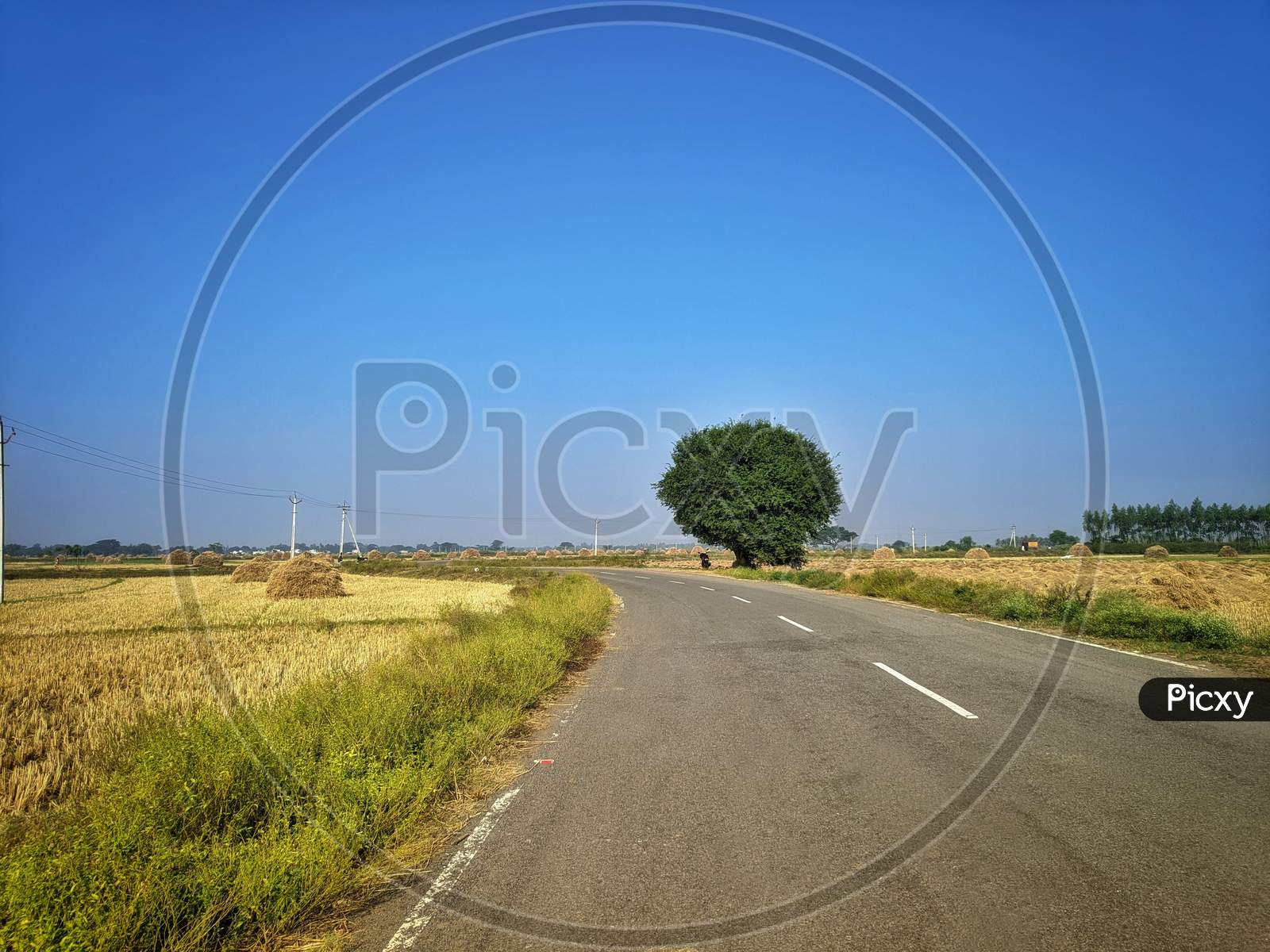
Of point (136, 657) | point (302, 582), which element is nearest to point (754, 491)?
point (302, 582)

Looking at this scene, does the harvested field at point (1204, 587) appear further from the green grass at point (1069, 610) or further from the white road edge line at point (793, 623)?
the white road edge line at point (793, 623)

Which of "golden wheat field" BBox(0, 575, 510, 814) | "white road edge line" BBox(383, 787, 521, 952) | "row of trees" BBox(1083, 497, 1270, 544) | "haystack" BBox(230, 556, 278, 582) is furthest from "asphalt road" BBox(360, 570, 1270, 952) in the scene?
"row of trees" BBox(1083, 497, 1270, 544)

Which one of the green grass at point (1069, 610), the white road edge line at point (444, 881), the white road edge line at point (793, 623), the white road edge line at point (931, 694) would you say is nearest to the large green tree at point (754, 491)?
the green grass at point (1069, 610)

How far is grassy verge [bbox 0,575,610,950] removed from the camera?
3.18 meters

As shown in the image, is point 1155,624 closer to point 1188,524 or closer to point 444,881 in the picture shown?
point 444,881

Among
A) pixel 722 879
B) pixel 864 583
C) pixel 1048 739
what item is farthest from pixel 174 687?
pixel 864 583

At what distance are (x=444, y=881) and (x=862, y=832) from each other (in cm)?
231

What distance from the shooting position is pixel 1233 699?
739 centimetres

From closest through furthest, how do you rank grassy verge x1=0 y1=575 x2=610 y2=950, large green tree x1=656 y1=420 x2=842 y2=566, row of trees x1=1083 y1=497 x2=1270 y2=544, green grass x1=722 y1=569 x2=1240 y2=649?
1. grassy verge x1=0 y1=575 x2=610 y2=950
2. green grass x1=722 y1=569 x2=1240 y2=649
3. large green tree x1=656 y1=420 x2=842 y2=566
4. row of trees x1=1083 y1=497 x2=1270 y2=544

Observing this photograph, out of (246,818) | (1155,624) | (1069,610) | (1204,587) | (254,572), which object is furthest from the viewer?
(254,572)

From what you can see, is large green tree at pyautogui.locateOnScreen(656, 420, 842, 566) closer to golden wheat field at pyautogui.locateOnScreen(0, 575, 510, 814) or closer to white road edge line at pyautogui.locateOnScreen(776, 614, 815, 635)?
golden wheat field at pyautogui.locateOnScreen(0, 575, 510, 814)

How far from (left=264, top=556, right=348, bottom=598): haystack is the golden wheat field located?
2.15 ft

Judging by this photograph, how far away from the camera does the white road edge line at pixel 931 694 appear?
6680mm

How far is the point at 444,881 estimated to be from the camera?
3799 mm
